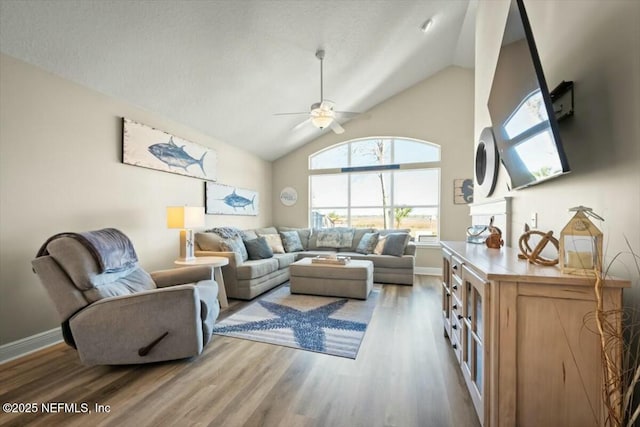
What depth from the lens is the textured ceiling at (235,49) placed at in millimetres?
2205

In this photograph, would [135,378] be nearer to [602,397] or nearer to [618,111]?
[602,397]

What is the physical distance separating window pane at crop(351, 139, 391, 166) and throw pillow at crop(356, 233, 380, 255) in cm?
168

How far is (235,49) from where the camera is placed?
3.01 m

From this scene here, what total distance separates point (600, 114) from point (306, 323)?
104 inches

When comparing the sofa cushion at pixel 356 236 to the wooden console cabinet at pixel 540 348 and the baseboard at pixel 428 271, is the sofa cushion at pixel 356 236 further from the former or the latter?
the wooden console cabinet at pixel 540 348

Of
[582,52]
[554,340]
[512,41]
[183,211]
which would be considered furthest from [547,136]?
[183,211]

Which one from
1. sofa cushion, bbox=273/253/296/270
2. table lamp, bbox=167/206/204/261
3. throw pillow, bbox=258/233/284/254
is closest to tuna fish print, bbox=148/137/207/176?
table lamp, bbox=167/206/204/261

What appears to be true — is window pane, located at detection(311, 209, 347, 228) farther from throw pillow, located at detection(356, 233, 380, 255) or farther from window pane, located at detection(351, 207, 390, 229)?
throw pillow, located at detection(356, 233, 380, 255)

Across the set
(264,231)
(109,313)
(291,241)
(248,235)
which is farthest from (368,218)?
(109,313)

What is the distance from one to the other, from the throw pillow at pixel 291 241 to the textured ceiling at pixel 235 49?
195 centimetres

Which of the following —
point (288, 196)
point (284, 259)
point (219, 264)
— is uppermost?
point (288, 196)

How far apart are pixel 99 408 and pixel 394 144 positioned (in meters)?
5.60

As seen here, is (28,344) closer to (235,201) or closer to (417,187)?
(235,201)

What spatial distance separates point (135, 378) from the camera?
1890mm
